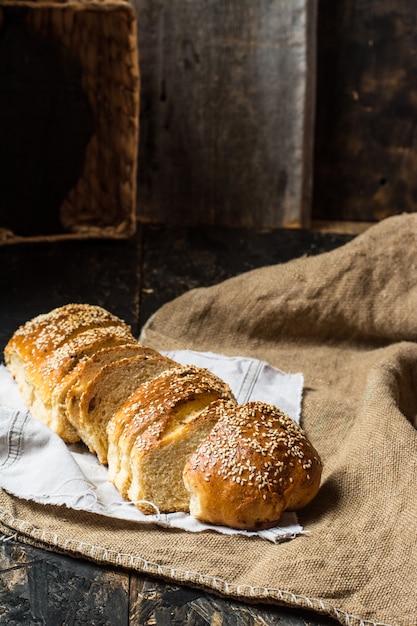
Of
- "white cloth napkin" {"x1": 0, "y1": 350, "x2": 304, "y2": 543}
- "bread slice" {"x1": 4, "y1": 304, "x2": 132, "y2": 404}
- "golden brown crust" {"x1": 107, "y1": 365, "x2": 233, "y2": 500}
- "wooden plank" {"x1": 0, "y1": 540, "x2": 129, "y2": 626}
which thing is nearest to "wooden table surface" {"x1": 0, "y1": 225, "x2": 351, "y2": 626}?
"wooden plank" {"x1": 0, "y1": 540, "x2": 129, "y2": 626}

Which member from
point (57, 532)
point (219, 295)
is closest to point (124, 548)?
point (57, 532)

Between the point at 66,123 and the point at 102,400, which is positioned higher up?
the point at 66,123

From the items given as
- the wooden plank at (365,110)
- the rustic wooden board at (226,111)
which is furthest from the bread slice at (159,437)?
the wooden plank at (365,110)

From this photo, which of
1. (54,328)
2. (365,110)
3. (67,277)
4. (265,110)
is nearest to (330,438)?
(54,328)

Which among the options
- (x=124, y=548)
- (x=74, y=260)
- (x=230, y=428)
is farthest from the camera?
(x=74, y=260)

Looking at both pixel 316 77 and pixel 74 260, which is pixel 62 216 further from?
pixel 316 77

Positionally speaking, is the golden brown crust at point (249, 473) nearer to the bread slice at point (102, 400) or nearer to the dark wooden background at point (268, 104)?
the bread slice at point (102, 400)

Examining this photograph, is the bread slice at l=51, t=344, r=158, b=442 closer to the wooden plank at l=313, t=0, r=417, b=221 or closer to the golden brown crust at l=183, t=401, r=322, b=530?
the golden brown crust at l=183, t=401, r=322, b=530

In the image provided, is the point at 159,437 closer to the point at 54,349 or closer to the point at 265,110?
the point at 54,349
